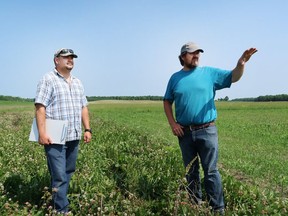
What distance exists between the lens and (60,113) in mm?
4660

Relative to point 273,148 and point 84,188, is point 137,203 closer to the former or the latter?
point 84,188

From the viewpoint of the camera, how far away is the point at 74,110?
4809 millimetres

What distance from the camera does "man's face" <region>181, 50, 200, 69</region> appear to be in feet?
15.3

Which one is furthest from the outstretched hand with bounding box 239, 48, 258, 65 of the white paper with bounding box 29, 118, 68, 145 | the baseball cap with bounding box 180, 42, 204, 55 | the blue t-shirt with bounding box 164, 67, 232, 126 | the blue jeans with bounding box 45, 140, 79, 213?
the blue jeans with bounding box 45, 140, 79, 213

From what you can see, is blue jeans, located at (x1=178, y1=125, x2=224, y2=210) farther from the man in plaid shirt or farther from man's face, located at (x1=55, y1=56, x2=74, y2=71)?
man's face, located at (x1=55, y1=56, x2=74, y2=71)

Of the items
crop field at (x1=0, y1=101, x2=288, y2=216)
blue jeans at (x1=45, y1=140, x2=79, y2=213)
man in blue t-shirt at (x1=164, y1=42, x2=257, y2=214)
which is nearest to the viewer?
crop field at (x1=0, y1=101, x2=288, y2=216)

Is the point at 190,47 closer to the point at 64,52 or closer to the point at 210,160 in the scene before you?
the point at 210,160

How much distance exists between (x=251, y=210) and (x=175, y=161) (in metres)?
2.25

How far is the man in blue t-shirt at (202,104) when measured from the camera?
183 inches

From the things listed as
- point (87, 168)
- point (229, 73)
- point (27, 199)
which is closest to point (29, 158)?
point (87, 168)

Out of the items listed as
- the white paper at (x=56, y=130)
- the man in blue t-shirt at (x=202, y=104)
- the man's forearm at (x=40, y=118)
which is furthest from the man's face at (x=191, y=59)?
the man's forearm at (x=40, y=118)

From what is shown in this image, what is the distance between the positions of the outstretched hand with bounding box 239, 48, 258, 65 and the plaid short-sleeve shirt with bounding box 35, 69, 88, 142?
2.30m

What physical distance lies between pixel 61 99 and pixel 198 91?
1854 mm

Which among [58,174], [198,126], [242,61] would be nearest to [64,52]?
[58,174]
